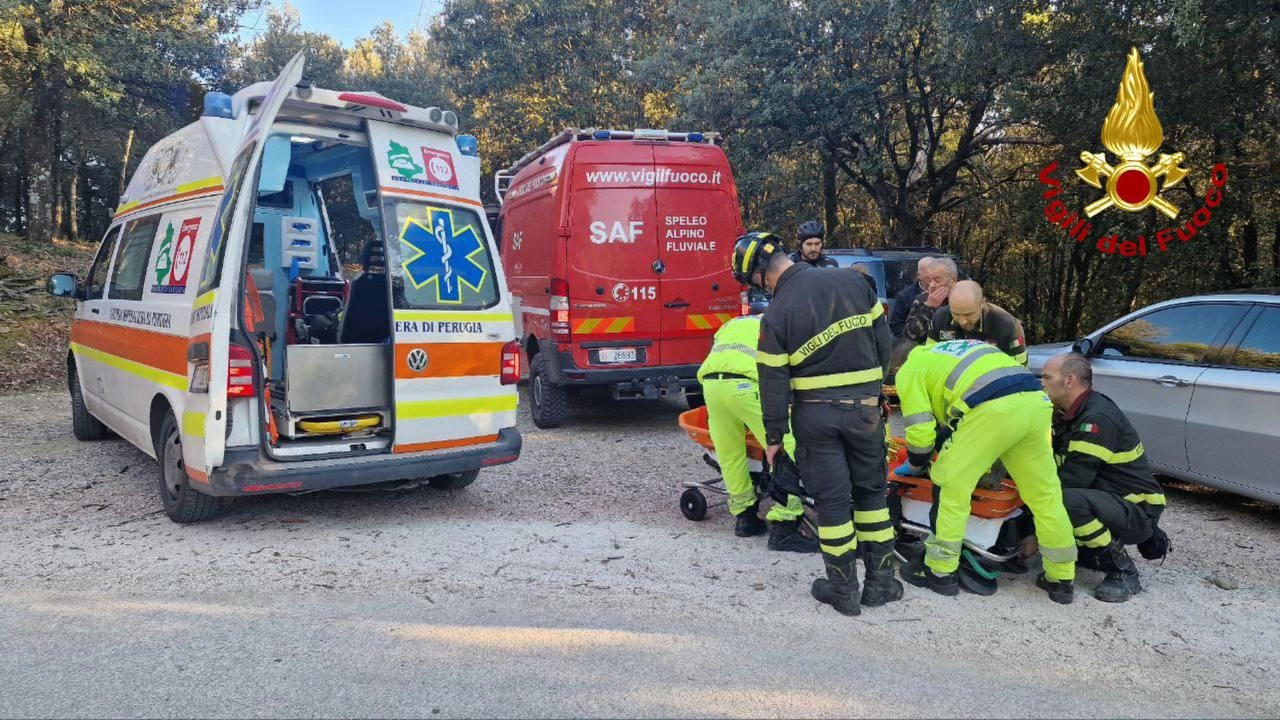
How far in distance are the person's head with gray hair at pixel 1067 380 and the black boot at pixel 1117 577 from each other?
2.24ft

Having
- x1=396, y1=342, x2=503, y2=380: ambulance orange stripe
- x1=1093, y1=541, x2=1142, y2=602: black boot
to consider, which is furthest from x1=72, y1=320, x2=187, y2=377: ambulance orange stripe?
x1=1093, y1=541, x2=1142, y2=602: black boot

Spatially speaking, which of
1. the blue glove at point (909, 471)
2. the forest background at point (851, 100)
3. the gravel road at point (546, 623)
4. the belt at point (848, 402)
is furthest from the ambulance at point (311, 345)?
the forest background at point (851, 100)

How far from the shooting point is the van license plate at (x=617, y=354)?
24.4 feet

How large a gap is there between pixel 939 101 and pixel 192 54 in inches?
590

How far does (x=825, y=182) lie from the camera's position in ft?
54.0

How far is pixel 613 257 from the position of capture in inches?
291

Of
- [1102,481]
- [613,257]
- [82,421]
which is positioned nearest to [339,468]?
[613,257]

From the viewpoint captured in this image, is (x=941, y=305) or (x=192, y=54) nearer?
(x=941, y=305)

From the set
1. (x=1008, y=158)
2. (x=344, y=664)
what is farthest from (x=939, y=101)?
(x=344, y=664)

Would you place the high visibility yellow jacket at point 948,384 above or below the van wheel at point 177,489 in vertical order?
above

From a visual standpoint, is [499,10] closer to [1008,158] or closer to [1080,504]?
[1008,158]

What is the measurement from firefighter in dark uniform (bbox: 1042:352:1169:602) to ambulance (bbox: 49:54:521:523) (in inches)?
114

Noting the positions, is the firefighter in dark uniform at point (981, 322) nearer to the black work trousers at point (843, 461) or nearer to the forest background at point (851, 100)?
the black work trousers at point (843, 461)

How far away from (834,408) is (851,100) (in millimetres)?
10348
